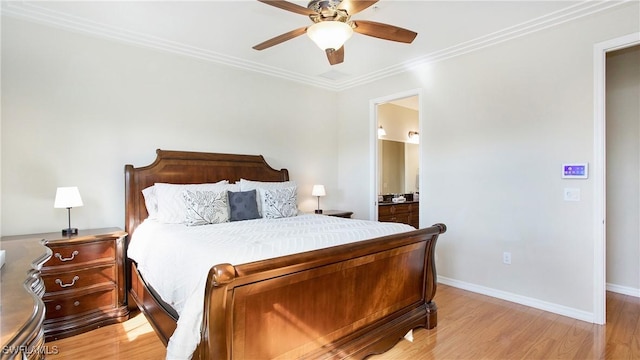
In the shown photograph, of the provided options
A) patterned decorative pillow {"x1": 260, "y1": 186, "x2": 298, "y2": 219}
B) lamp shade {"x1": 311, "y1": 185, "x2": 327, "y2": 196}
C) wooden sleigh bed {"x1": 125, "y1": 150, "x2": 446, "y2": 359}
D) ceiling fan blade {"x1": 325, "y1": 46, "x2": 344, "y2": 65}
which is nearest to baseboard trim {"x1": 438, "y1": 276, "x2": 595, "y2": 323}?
wooden sleigh bed {"x1": 125, "y1": 150, "x2": 446, "y2": 359}

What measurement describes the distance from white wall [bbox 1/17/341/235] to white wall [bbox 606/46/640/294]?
413 cm

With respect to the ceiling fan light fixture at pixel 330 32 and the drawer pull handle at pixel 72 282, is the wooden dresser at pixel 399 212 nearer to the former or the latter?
the ceiling fan light fixture at pixel 330 32

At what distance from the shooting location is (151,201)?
323cm

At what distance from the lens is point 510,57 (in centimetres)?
329

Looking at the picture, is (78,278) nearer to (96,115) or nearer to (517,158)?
(96,115)

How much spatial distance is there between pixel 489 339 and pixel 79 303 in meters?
3.32

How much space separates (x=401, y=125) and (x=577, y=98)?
3.46 metres

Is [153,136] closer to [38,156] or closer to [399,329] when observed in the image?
[38,156]

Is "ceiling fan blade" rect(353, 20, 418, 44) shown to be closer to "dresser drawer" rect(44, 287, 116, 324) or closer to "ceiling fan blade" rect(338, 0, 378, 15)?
"ceiling fan blade" rect(338, 0, 378, 15)

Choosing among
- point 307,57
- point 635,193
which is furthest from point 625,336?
point 307,57

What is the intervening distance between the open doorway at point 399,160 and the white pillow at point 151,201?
128 inches

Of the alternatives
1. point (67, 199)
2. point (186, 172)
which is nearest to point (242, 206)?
point (186, 172)

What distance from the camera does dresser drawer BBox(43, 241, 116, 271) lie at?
259 cm

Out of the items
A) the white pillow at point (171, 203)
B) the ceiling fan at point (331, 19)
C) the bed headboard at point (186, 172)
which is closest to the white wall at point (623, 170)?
the ceiling fan at point (331, 19)
